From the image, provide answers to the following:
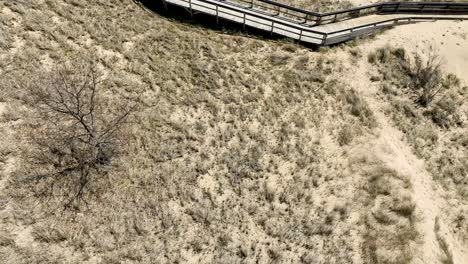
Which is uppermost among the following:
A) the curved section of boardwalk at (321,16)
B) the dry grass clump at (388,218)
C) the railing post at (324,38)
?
the curved section of boardwalk at (321,16)

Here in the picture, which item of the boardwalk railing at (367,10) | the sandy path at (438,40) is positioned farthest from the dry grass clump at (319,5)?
the sandy path at (438,40)

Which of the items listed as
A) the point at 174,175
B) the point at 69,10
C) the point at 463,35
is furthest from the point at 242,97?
the point at 463,35

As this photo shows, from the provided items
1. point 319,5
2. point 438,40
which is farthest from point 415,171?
point 319,5

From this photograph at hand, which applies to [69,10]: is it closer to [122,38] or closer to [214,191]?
[122,38]

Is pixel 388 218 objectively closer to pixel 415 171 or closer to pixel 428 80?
pixel 415 171

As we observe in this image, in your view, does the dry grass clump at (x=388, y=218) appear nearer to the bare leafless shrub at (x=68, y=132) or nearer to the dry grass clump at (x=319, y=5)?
the bare leafless shrub at (x=68, y=132)

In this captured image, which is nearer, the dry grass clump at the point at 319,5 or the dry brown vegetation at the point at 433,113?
the dry brown vegetation at the point at 433,113

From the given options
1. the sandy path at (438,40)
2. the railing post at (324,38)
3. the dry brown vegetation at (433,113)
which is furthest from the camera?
the sandy path at (438,40)
